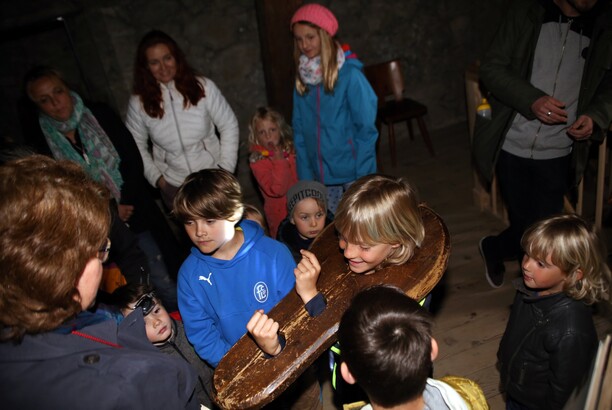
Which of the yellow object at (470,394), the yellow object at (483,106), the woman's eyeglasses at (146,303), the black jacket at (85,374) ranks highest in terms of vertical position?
the black jacket at (85,374)

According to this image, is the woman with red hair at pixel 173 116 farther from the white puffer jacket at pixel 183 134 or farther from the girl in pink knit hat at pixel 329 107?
the girl in pink knit hat at pixel 329 107

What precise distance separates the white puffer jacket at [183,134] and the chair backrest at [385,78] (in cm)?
249

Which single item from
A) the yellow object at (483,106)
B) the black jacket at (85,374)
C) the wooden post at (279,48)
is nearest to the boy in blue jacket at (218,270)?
the black jacket at (85,374)

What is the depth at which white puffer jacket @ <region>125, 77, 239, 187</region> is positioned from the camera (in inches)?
123

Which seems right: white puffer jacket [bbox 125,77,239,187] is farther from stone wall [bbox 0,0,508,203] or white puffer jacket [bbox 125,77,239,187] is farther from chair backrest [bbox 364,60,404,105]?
chair backrest [bbox 364,60,404,105]

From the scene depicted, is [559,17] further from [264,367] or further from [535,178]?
[264,367]

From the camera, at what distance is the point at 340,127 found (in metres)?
3.05

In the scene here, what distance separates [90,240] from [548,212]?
105 inches

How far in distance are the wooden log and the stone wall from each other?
336cm

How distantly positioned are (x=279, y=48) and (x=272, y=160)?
1.18m

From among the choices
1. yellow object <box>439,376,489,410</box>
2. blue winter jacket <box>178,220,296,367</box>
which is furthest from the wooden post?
yellow object <box>439,376,489,410</box>

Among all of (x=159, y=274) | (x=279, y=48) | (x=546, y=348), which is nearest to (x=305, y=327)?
(x=546, y=348)

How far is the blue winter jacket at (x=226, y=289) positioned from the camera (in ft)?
6.09

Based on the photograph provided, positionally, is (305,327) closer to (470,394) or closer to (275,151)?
(470,394)
